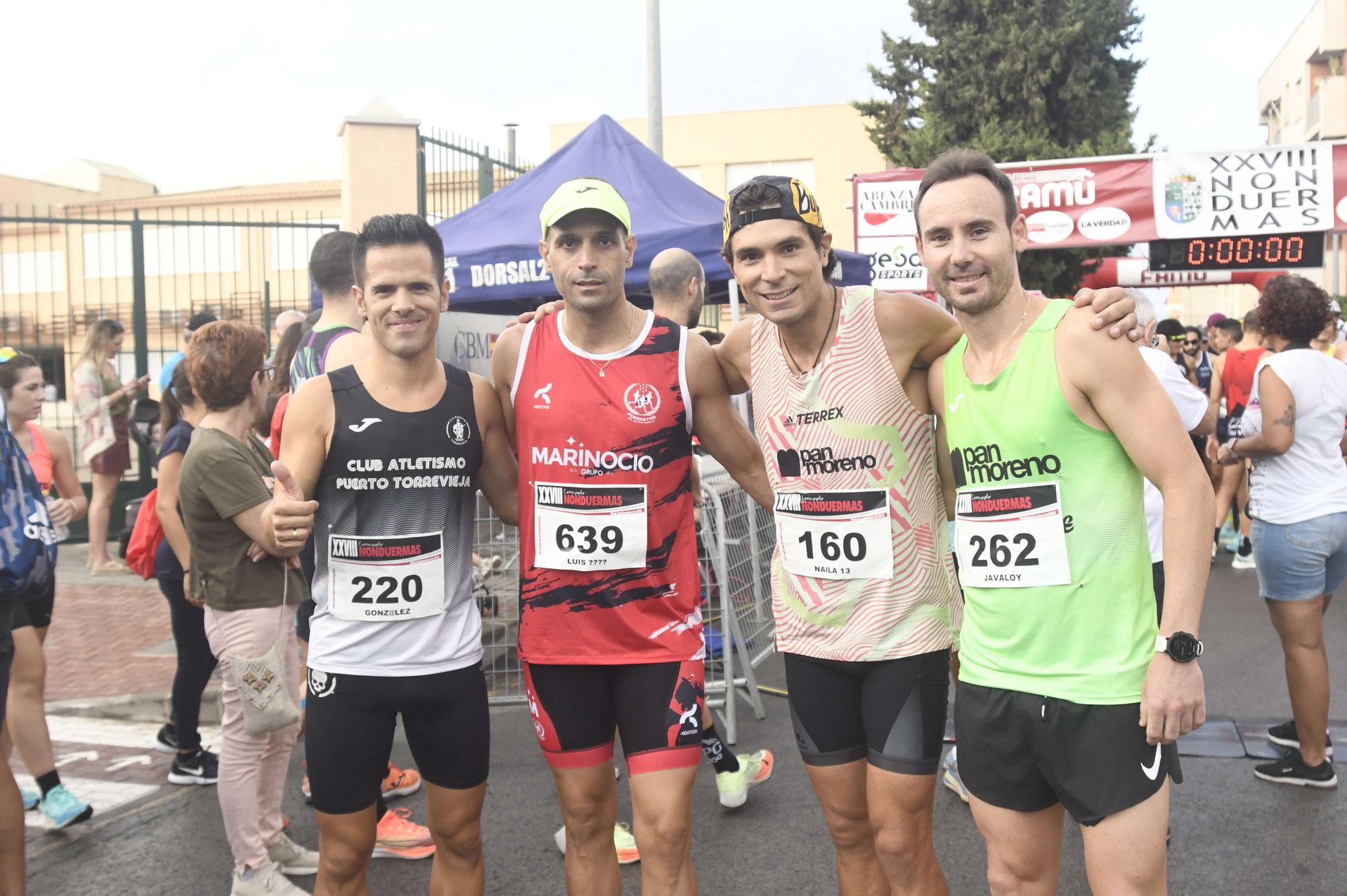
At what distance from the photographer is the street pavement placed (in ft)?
12.6

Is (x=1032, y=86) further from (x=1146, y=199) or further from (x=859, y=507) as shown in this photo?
(x=859, y=507)

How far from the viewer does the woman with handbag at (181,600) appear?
14.5ft

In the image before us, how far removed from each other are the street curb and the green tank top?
4.84m

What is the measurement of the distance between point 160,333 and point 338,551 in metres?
9.39

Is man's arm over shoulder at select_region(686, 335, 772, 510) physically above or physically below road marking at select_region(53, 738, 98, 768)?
above

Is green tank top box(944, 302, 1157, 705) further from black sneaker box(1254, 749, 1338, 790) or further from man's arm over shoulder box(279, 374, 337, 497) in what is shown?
black sneaker box(1254, 749, 1338, 790)

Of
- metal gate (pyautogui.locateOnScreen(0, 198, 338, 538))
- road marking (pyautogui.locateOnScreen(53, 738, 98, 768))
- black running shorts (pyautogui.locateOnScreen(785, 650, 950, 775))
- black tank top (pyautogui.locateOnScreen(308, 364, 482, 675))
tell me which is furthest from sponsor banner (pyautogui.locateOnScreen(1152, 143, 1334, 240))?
road marking (pyautogui.locateOnScreen(53, 738, 98, 768))

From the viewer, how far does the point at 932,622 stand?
9.33ft

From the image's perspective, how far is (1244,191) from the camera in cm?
1095

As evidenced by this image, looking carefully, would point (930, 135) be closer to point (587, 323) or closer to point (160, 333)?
point (160, 333)

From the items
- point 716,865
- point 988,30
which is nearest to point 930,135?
point 988,30

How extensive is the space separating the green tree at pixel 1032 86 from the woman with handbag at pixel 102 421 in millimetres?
16119

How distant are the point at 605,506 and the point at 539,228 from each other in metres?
5.39

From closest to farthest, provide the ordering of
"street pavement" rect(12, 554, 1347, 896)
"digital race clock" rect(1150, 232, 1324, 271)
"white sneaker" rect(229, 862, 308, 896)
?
"white sneaker" rect(229, 862, 308, 896), "street pavement" rect(12, 554, 1347, 896), "digital race clock" rect(1150, 232, 1324, 271)
